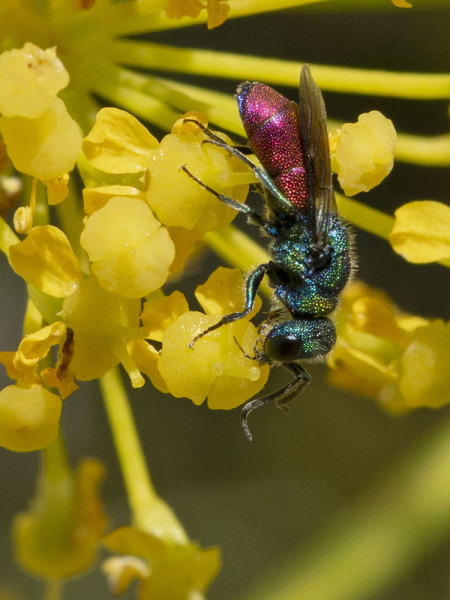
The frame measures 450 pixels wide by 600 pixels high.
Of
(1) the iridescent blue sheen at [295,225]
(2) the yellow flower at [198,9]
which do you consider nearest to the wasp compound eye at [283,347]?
(1) the iridescent blue sheen at [295,225]

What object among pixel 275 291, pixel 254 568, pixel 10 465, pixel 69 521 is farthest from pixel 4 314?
pixel 275 291

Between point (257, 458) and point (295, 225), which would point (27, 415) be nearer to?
point (295, 225)

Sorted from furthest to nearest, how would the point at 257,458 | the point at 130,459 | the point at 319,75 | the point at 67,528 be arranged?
the point at 257,458, the point at 67,528, the point at 130,459, the point at 319,75

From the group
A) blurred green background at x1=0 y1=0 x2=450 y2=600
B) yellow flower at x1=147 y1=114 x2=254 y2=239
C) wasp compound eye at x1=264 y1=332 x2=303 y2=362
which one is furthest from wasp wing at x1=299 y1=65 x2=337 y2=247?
blurred green background at x1=0 y1=0 x2=450 y2=600

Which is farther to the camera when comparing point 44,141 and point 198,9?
point 198,9

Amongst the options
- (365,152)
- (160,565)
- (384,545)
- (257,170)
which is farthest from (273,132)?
(384,545)

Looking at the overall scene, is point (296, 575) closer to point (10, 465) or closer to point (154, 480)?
point (154, 480)

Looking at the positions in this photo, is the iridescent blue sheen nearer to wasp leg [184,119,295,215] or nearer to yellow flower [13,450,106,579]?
wasp leg [184,119,295,215]
